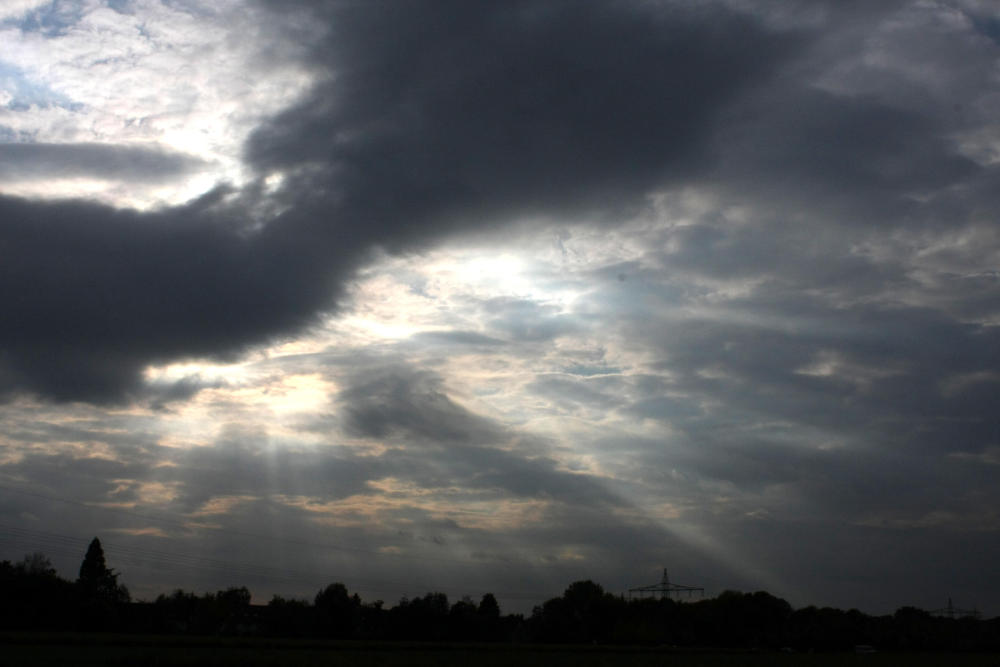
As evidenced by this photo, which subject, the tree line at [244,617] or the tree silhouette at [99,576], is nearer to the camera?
the tree line at [244,617]

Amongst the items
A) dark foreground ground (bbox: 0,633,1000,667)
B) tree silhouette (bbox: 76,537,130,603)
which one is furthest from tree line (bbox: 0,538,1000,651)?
dark foreground ground (bbox: 0,633,1000,667)

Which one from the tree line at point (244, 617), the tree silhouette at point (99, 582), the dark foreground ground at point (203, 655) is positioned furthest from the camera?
the tree silhouette at point (99, 582)

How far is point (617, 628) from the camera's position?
200 meters

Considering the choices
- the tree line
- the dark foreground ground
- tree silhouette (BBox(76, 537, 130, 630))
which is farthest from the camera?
tree silhouette (BBox(76, 537, 130, 630))

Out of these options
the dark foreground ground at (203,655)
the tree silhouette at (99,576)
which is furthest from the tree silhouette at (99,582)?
the dark foreground ground at (203,655)

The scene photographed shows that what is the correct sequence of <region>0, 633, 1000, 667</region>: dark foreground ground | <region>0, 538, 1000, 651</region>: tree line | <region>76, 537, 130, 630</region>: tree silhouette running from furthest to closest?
<region>76, 537, 130, 630</region>: tree silhouette
<region>0, 538, 1000, 651</region>: tree line
<region>0, 633, 1000, 667</region>: dark foreground ground

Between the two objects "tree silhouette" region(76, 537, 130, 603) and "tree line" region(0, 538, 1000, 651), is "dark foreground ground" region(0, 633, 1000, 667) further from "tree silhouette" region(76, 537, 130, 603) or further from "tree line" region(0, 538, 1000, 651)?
"tree silhouette" region(76, 537, 130, 603)

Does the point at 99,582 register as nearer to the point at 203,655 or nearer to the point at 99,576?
the point at 99,576

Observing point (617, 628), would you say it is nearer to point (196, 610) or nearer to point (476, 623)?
point (476, 623)

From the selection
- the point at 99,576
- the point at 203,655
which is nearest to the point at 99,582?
the point at 99,576

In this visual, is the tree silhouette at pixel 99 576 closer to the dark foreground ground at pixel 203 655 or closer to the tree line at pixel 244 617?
the tree line at pixel 244 617

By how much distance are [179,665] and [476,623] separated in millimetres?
129017

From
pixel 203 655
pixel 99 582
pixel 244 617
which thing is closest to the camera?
pixel 203 655

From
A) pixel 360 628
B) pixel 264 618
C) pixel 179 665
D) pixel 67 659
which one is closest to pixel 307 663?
pixel 179 665
